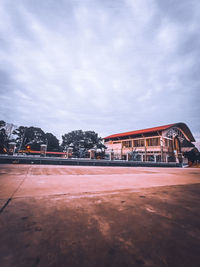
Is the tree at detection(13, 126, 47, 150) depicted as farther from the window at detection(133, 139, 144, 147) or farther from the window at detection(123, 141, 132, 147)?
the window at detection(133, 139, 144, 147)

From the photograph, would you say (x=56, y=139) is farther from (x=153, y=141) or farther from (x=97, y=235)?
(x=97, y=235)

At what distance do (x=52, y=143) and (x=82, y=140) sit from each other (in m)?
9.74

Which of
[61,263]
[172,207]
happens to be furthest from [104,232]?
[172,207]

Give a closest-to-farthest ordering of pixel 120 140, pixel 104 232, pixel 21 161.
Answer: pixel 104 232 → pixel 21 161 → pixel 120 140

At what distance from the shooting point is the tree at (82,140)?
35469 mm

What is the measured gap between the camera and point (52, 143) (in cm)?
3750

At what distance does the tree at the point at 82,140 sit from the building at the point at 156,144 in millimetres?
6898

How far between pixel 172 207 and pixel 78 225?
1.31 meters

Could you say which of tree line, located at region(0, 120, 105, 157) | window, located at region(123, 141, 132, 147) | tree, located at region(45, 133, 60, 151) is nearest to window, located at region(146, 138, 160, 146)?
window, located at region(123, 141, 132, 147)

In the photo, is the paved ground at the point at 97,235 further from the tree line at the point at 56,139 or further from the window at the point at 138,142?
the tree line at the point at 56,139

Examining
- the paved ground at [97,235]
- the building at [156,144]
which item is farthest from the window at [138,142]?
the paved ground at [97,235]

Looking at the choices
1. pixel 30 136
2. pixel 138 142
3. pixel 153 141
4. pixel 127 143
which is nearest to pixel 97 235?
pixel 153 141

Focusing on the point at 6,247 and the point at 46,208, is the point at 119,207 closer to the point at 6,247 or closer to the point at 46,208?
the point at 46,208

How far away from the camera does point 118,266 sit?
0.67 metres
